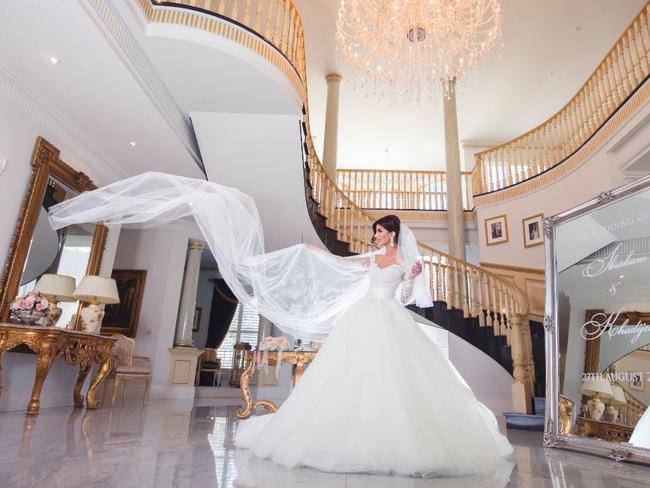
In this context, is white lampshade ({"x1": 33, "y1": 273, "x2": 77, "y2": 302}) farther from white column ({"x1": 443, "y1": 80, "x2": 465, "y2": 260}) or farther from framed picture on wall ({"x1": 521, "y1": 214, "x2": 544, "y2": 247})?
framed picture on wall ({"x1": 521, "y1": 214, "x2": 544, "y2": 247})

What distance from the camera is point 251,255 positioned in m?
3.34

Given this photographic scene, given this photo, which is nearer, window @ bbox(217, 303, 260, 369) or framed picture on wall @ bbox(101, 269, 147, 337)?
framed picture on wall @ bbox(101, 269, 147, 337)

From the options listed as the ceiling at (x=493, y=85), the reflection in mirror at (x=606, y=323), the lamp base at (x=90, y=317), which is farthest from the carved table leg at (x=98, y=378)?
the ceiling at (x=493, y=85)

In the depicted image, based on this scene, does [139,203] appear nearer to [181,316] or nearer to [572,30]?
[181,316]

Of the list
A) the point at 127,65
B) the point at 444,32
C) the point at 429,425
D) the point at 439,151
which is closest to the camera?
the point at 429,425

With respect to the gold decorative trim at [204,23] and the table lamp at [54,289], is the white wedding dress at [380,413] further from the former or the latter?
the gold decorative trim at [204,23]

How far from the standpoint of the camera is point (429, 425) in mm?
2172

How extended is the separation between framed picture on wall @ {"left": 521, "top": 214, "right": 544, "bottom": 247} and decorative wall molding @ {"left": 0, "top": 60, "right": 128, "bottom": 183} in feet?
23.4

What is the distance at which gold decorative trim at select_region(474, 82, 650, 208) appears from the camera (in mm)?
5711

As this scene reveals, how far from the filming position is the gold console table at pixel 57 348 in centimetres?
390

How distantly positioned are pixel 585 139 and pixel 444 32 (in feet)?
11.7

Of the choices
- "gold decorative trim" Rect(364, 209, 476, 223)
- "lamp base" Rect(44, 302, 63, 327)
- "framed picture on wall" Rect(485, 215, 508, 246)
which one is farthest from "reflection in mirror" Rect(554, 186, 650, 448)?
"gold decorative trim" Rect(364, 209, 476, 223)

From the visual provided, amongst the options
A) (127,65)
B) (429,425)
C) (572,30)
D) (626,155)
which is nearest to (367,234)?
(626,155)

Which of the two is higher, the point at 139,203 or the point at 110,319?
the point at 139,203
